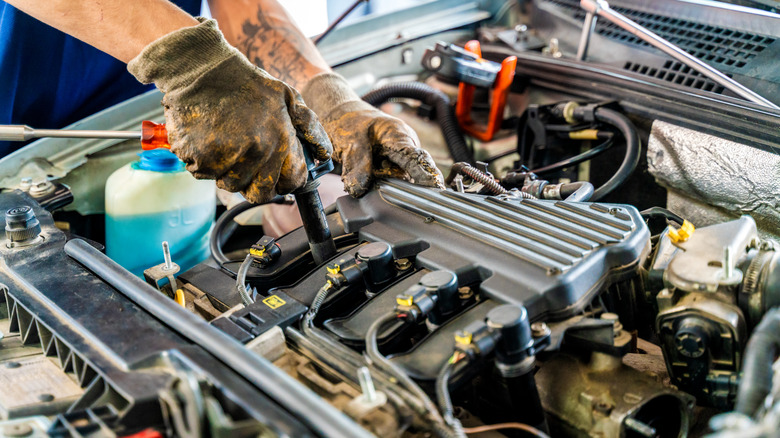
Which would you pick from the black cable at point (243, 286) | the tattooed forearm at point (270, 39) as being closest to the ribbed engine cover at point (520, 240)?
the black cable at point (243, 286)

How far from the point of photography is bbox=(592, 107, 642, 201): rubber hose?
1.78m

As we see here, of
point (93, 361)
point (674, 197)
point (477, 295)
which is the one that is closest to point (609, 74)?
point (674, 197)

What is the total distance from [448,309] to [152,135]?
83 centimetres

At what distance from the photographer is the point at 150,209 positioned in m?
1.87

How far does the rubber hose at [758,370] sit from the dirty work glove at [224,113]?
2.94ft

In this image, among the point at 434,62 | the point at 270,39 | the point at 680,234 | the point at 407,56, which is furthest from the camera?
the point at 407,56

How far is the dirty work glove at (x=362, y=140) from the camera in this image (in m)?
1.57

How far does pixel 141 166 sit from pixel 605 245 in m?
1.29

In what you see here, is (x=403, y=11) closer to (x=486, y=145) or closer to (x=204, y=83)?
(x=486, y=145)

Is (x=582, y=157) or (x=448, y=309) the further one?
(x=582, y=157)

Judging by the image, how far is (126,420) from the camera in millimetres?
931

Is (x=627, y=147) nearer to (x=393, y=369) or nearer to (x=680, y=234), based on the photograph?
(x=680, y=234)

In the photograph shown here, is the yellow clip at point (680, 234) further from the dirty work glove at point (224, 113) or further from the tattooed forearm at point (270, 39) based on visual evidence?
the tattooed forearm at point (270, 39)

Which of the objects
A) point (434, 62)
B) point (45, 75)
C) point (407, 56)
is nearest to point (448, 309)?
point (434, 62)
